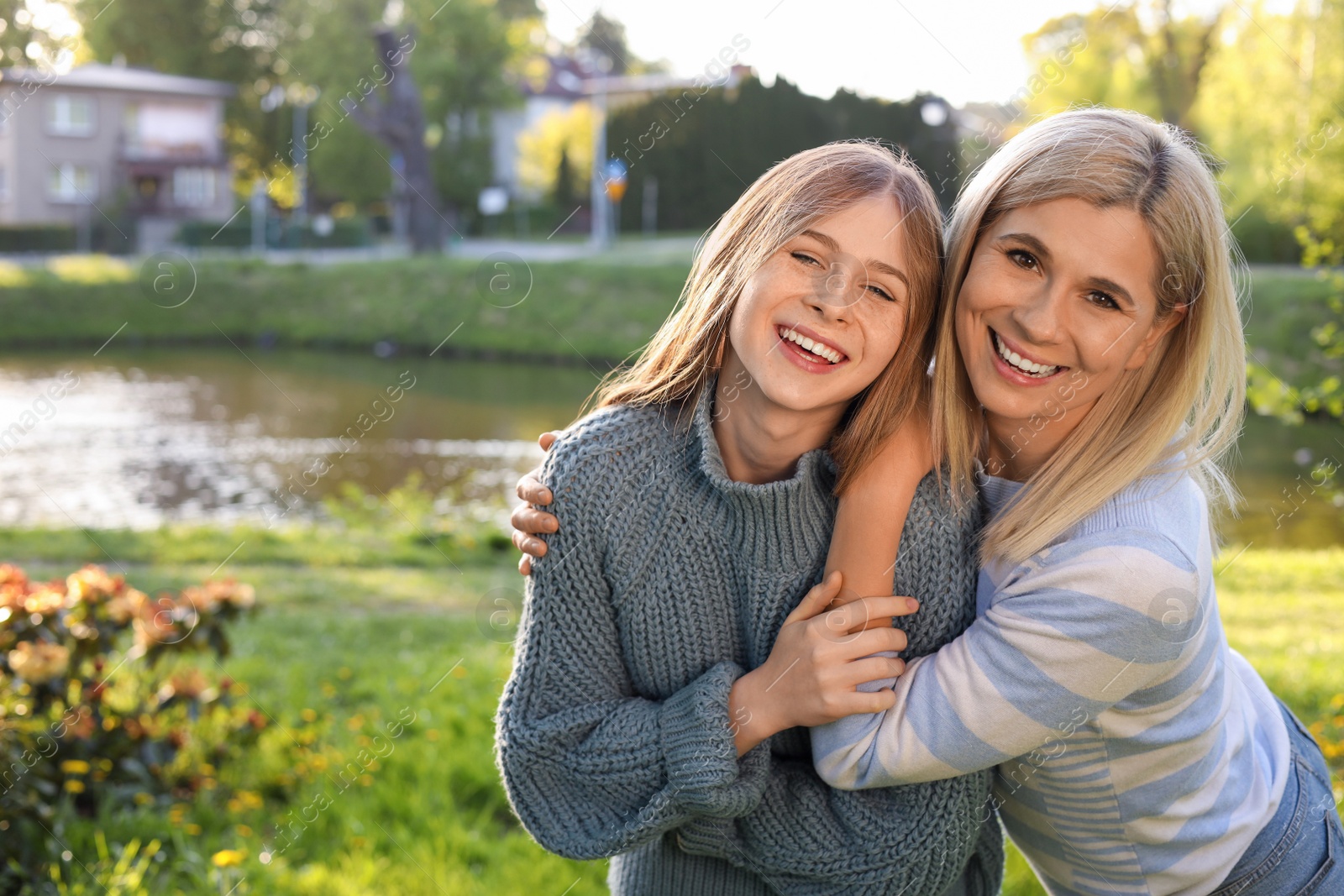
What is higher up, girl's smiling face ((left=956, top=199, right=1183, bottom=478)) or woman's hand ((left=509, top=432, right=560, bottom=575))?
girl's smiling face ((left=956, top=199, right=1183, bottom=478))

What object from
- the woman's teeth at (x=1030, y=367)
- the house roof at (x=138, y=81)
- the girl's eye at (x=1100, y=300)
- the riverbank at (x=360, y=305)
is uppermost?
the girl's eye at (x=1100, y=300)

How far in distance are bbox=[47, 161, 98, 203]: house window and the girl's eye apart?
105 feet

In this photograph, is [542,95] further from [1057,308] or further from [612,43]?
[1057,308]

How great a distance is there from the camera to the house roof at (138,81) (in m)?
29.4

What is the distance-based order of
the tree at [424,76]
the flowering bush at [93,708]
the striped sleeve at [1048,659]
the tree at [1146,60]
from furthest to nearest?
the tree at [424,76], the tree at [1146,60], the flowering bush at [93,708], the striped sleeve at [1048,659]

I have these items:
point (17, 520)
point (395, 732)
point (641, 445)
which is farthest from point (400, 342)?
point (641, 445)

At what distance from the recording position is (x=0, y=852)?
2588mm

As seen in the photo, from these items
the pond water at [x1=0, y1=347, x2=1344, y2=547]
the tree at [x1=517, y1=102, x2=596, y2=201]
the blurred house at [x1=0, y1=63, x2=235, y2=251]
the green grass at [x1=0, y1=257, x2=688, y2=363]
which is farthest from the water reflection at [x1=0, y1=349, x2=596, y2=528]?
the blurred house at [x1=0, y1=63, x2=235, y2=251]

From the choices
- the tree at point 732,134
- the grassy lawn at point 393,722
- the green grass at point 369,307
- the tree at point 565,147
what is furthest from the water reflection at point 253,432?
the tree at point 565,147

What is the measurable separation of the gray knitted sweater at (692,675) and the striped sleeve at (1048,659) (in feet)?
0.39

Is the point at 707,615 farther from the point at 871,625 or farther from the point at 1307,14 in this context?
the point at 1307,14

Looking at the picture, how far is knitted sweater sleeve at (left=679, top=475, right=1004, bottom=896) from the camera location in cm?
165

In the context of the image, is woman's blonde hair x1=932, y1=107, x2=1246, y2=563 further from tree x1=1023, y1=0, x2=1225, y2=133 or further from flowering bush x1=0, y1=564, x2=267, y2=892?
tree x1=1023, y1=0, x2=1225, y2=133

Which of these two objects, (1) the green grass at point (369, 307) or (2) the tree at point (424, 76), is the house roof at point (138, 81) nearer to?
(2) the tree at point (424, 76)
